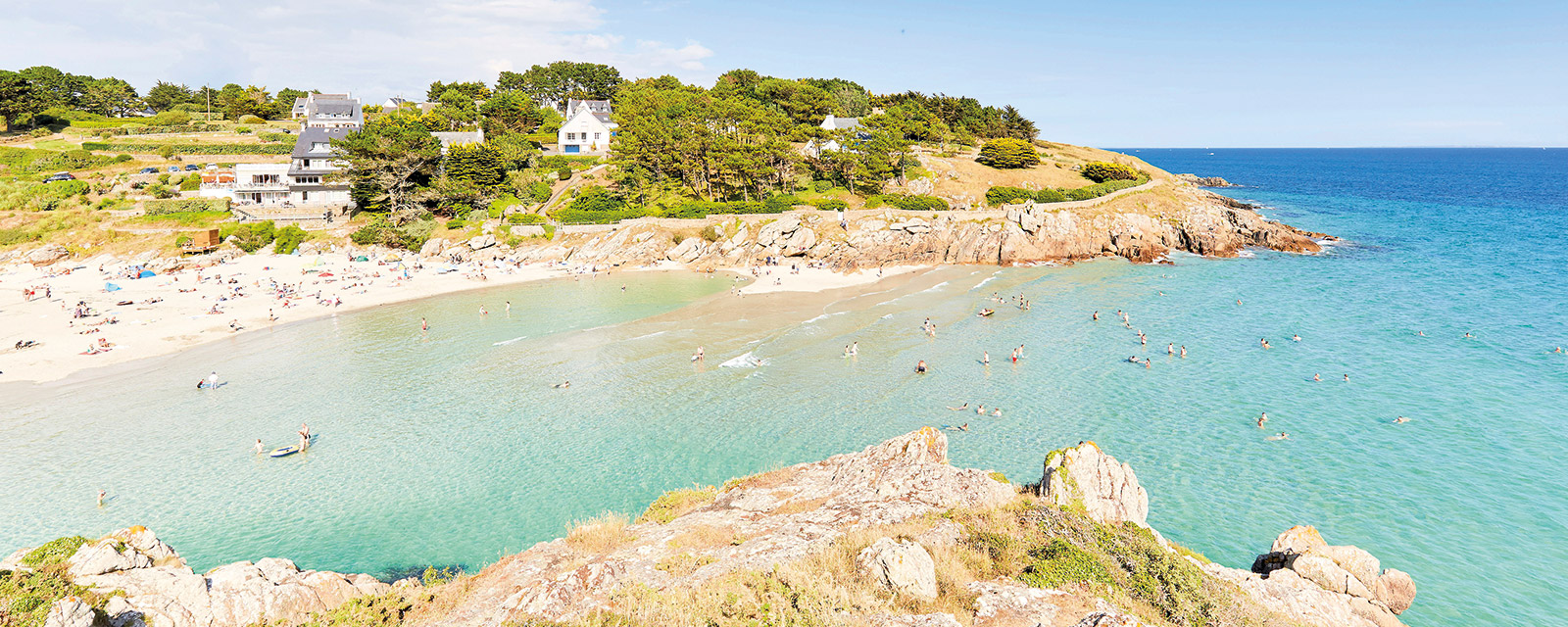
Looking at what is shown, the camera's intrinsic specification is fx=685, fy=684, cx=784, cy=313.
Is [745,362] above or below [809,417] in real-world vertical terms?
above

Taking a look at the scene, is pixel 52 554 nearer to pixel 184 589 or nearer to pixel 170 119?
pixel 184 589

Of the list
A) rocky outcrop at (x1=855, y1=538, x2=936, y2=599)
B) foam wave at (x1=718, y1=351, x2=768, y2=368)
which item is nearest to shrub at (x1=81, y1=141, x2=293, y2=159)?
foam wave at (x1=718, y1=351, x2=768, y2=368)

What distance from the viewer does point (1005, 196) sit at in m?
82.4

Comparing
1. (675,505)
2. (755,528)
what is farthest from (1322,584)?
(675,505)

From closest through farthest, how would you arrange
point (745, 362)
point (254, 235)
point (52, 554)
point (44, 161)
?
1. point (52, 554)
2. point (745, 362)
3. point (254, 235)
4. point (44, 161)

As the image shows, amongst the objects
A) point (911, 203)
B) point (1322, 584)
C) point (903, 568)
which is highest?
point (911, 203)

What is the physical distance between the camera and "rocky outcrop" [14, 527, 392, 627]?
13656mm

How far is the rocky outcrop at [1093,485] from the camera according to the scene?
1828cm

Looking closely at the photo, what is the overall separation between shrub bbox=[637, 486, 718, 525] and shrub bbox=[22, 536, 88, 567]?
40.1 feet

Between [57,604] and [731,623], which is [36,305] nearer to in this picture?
[57,604]

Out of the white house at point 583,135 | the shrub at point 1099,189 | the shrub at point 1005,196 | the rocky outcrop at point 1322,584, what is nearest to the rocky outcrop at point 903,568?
the rocky outcrop at point 1322,584

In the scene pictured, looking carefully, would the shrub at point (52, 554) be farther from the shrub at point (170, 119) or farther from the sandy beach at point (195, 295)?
the shrub at point (170, 119)

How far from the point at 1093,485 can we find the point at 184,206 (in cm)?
9911

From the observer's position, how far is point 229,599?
14.4 metres
